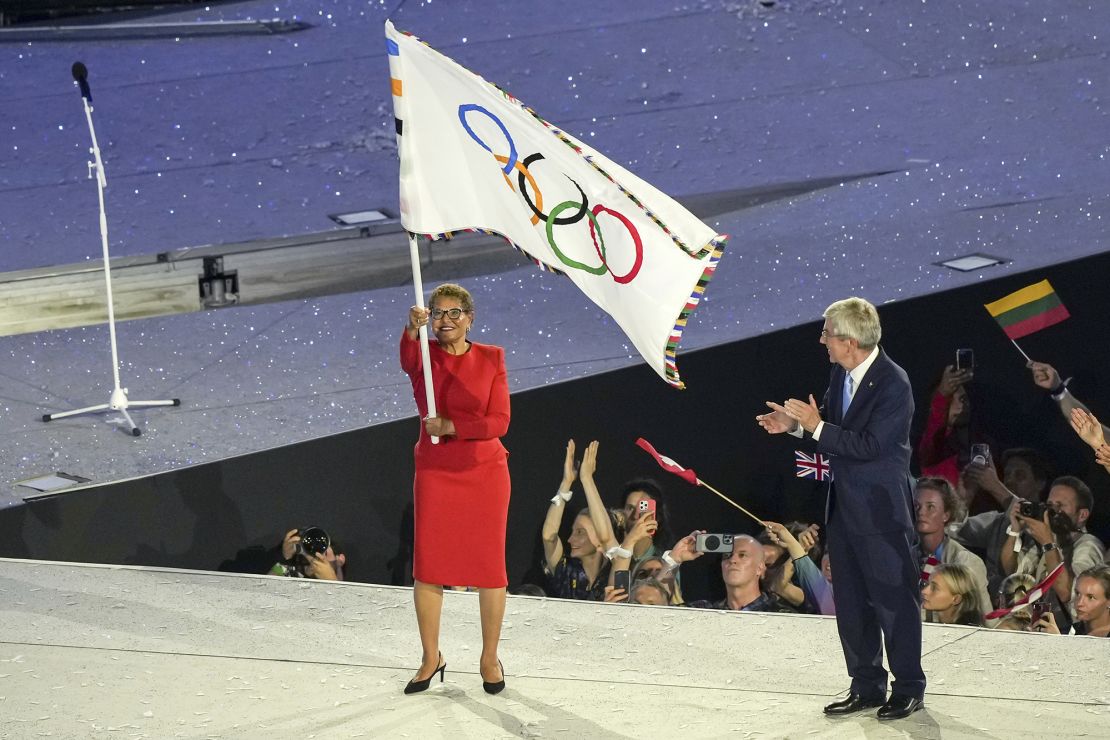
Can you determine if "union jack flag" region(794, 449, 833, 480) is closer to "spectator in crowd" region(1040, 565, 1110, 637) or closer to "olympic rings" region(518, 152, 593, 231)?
"spectator in crowd" region(1040, 565, 1110, 637)

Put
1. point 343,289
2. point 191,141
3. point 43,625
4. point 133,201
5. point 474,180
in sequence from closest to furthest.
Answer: point 474,180 → point 43,625 → point 343,289 → point 133,201 → point 191,141

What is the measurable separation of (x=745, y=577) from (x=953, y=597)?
727mm

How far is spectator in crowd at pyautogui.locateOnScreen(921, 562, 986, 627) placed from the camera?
5.39m

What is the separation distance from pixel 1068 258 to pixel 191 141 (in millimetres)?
5729

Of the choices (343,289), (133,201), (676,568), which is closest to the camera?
(676,568)

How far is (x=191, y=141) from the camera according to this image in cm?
998

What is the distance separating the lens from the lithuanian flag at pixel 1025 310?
20.9 feet

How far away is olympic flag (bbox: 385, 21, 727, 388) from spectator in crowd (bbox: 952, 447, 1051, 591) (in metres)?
2.23

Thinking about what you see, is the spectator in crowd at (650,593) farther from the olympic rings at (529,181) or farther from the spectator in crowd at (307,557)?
the olympic rings at (529,181)

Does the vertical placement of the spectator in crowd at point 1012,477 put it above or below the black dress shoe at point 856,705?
above

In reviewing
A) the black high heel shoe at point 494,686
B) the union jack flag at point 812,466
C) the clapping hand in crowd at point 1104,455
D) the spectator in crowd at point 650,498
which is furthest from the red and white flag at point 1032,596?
the black high heel shoe at point 494,686

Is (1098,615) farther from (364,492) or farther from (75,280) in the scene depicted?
(75,280)

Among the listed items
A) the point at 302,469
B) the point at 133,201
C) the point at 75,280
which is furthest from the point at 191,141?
the point at 302,469

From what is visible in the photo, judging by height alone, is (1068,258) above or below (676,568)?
above
